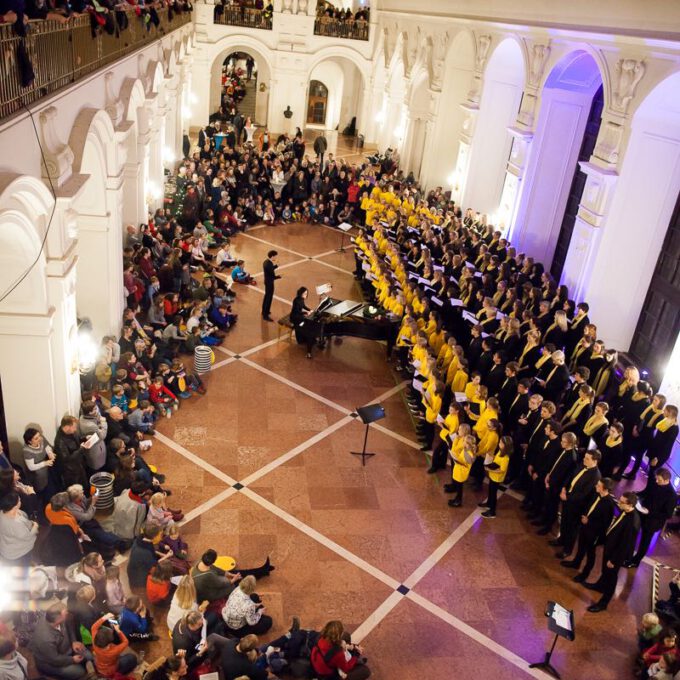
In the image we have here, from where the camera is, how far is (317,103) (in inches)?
1441

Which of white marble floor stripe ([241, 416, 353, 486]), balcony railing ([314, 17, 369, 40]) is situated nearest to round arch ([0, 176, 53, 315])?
white marble floor stripe ([241, 416, 353, 486])

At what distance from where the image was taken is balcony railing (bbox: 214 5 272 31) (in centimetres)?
3017

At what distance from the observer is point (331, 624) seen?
623 centimetres

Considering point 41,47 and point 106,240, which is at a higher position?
point 41,47

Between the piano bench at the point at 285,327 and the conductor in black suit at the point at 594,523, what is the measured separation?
674 centimetres

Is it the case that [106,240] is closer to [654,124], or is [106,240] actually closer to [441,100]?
[654,124]

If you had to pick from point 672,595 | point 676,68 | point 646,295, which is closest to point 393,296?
point 646,295

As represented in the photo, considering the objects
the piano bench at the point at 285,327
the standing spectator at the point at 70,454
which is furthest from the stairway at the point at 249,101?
the standing spectator at the point at 70,454

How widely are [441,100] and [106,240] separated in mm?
14316

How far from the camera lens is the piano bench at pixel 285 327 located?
43.1ft

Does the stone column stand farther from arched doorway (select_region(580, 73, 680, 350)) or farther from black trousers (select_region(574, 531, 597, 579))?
black trousers (select_region(574, 531, 597, 579))

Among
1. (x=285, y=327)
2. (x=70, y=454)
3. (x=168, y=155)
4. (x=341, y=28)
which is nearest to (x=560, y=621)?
(x=70, y=454)

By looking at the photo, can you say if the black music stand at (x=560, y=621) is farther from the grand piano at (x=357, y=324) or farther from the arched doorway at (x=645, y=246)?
the grand piano at (x=357, y=324)

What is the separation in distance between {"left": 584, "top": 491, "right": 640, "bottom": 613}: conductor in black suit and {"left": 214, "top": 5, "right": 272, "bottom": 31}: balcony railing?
28.8 meters
